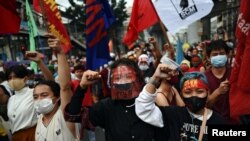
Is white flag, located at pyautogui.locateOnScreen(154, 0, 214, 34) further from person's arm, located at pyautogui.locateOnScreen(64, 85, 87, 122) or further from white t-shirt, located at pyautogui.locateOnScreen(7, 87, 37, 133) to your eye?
person's arm, located at pyautogui.locateOnScreen(64, 85, 87, 122)

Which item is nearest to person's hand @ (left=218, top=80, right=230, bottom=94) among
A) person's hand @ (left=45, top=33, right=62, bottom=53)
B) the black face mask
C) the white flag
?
the black face mask

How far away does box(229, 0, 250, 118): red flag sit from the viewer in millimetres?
3352

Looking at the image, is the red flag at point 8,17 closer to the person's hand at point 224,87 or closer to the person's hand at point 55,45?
the person's hand at point 55,45

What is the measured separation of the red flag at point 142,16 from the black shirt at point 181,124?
3.22 m

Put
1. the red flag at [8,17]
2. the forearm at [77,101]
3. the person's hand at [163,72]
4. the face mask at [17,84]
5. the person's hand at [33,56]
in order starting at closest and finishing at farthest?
1. the person's hand at [163,72]
2. the forearm at [77,101]
3. the person's hand at [33,56]
4. the red flag at [8,17]
5. the face mask at [17,84]

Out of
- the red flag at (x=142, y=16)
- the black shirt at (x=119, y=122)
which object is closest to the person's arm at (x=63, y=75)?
the black shirt at (x=119, y=122)

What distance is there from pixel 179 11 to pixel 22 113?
2386 mm

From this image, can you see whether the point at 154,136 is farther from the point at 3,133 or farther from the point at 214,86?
the point at 3,133

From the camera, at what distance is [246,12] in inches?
135

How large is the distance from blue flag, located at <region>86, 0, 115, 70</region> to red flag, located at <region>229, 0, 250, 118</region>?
1.58 m

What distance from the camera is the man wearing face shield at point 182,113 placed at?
321 cm

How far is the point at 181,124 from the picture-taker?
329 cm

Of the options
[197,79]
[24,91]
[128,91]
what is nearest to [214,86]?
[197,79]

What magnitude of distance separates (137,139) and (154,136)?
155 mm
